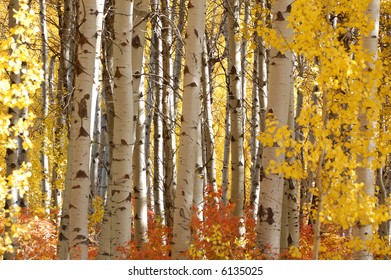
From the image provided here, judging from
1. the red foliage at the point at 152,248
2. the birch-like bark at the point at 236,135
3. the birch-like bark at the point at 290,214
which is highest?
the birch-like bark at the point at 236,135

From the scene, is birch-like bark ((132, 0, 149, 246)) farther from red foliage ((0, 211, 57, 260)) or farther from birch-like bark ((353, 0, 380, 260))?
birch-like bark ((353, 0, 380, 260))

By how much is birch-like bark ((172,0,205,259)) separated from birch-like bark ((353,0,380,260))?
1928 mm

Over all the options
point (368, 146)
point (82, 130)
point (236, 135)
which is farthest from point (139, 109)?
point (368, 146)

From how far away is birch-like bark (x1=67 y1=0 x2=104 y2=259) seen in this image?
6348mm

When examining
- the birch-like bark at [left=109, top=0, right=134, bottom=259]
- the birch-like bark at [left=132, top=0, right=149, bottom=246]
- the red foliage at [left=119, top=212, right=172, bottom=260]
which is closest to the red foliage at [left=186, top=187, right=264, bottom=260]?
the red foliage at [left=119, top=212, right=172, bottom=260]

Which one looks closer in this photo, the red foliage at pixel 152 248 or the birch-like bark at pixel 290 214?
the red foliage at pixel 152 248

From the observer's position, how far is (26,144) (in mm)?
5746

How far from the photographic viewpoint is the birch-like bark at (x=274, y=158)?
6.87 metres

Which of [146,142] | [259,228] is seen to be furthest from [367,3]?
[146,142]

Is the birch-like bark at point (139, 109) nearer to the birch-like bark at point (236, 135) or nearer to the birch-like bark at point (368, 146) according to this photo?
the birch-like bark at point (236, 135)

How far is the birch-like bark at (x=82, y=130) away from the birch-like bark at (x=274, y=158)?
6.42 ft

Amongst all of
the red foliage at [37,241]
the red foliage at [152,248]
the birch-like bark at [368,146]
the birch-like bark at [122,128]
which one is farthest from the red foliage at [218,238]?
the red foliage at [37,241]

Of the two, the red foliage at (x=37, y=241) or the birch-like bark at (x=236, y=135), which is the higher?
the birch-like bark at (x=236, y=135)
